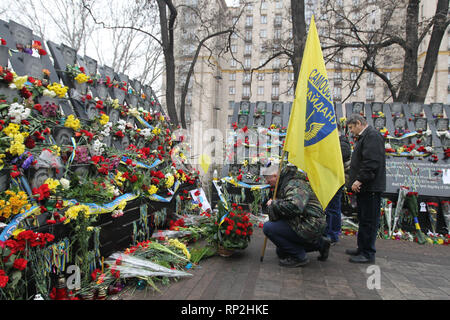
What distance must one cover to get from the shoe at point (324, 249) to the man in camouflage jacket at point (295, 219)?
4 centimetres

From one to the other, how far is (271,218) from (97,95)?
371cm

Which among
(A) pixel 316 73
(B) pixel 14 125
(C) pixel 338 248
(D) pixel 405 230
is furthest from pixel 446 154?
(B) pixel 14 125

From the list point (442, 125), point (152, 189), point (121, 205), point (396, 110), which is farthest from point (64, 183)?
point (442, 125)

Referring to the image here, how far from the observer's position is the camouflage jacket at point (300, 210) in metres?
3.67

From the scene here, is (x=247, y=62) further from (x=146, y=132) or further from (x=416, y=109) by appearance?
(x=146, y=132)

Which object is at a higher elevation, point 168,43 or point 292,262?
point 168,43

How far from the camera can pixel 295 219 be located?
3807 millimetres

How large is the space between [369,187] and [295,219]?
1193mm

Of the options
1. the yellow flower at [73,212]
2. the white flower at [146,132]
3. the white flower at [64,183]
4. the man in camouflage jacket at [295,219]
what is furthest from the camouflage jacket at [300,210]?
the white flower at [146,132]

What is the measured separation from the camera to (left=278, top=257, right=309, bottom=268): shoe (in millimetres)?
3971

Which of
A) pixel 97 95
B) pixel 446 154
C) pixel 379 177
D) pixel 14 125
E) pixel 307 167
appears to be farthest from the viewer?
pixel 446 154

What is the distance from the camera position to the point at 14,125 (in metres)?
3.22

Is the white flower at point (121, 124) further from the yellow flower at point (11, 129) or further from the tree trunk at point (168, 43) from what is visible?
the tree trunk at point (168, 43)
